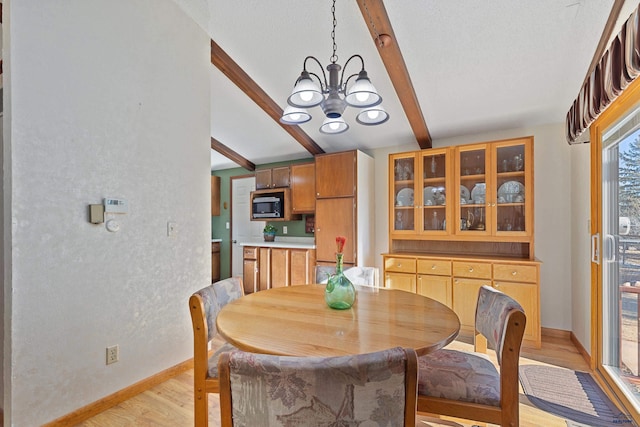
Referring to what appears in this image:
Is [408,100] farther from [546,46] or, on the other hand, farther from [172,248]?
[172,248]

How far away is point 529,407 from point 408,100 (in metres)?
2.47

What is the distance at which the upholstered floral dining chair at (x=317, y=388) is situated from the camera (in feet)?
2.10

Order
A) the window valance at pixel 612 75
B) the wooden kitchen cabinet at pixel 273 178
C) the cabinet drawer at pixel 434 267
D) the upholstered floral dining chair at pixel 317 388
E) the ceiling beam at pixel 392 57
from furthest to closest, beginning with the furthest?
the wooden kitchen cabinet at pixel 273 178, the cabinet drawer at pixel 434 267, the ceiling beam at pixel 392 57, the window valance at pixel 612 75, the upholstered floral dining chair at pixel 317 388

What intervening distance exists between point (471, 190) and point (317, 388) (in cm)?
310

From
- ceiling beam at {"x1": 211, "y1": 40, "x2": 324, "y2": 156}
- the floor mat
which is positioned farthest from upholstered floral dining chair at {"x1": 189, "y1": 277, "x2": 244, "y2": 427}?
ceiling beam at {"x1": 211, "y1": 40, "x2": 324, "y2": 156}

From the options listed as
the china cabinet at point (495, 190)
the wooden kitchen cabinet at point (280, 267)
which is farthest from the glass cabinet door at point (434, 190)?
the wooden kitchen cabinet at point (280, 267)

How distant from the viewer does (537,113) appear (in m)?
2.94

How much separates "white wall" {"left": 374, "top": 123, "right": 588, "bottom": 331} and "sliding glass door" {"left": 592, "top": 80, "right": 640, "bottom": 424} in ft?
2.56

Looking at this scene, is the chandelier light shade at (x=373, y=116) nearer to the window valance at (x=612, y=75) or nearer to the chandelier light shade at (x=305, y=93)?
the chandelier light shade at (x=305, y=93)

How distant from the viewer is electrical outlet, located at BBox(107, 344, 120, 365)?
1915mm

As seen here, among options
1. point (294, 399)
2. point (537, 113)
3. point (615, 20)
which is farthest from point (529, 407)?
point (537, 113)

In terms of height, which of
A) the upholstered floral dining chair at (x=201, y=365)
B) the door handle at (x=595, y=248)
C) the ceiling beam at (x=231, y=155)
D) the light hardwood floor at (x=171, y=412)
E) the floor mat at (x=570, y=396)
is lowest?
the light hardwood floor at (x=171, y=412)

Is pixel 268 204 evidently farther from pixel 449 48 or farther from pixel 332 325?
pixel 332 325

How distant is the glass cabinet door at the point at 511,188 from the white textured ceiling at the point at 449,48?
1.20 ft
